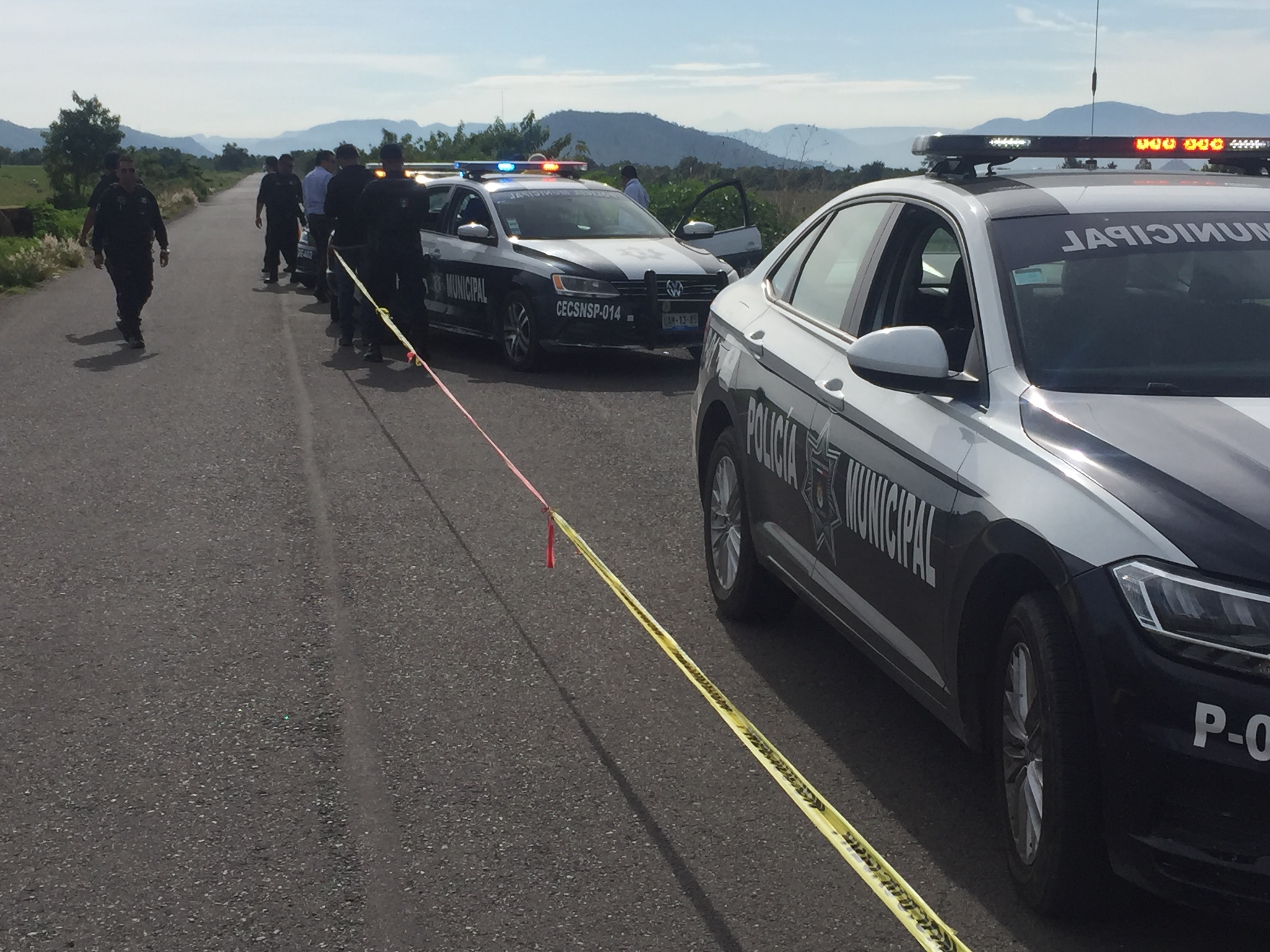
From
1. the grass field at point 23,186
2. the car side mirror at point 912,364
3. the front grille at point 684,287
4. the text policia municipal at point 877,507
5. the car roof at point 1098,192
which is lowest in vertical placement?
the grass field at point 23,186

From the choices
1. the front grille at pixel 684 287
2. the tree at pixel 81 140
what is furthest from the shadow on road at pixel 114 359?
the tree at pixel 81 140

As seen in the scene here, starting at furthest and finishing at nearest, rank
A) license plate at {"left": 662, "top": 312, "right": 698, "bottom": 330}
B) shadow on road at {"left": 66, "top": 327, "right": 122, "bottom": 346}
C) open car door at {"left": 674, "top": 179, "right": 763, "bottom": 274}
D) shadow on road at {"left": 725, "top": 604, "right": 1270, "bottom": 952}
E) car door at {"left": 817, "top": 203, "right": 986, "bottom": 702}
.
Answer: shadow on road at {"left": 66, "top": 327, "right": 122, "bottom": 346} → open car door at {"left": 674, "top": 179, "right": 763, "bottom": 274} → license plate at {"left": 662, "top": 312, "right": 698, "bottom": 330} → car door at {"left": 817, "top": 203, "right": 986, "bottom": 702} → shadow on road at {"left": 725, "top": 604, "right": 1270, "bottom": 952}

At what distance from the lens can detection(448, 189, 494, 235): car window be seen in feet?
46.8

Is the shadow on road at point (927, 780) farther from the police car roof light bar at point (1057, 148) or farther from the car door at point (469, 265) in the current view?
the car door at point (469, 265)

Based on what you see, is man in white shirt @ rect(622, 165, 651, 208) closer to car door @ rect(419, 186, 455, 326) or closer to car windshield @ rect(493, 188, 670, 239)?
car door @ rect(419, 186, 455, 326)

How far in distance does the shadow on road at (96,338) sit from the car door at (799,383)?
11734 mm

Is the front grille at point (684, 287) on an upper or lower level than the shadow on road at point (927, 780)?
upper

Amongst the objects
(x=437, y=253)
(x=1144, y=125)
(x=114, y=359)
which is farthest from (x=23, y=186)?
(x=1144, y=125)

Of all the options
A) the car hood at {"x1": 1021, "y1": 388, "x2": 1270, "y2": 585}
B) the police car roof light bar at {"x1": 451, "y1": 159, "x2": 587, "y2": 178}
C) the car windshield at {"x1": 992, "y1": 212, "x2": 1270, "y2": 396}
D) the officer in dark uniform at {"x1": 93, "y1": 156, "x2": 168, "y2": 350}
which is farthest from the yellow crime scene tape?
the officer in dark uniform at {"x1": 93, "y1": 156, "x2": 168, "y2": 350}

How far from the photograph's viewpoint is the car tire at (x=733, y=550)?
5.76m

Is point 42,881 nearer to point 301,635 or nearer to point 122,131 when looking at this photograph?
point 301,635

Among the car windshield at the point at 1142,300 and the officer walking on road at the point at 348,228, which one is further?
the officer walking on road at the point at 348,228

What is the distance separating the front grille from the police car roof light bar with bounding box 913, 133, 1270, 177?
25.2 feet

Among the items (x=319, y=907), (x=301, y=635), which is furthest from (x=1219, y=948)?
(x=301, y=635)
